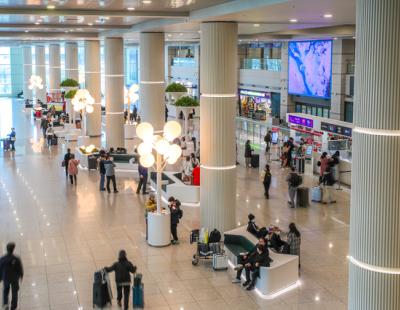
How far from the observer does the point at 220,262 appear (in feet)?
45.0

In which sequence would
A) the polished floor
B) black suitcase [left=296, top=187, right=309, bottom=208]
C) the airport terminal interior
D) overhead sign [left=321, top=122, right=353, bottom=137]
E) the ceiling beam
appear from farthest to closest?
overhead sign [left=321, top=122, right=353, bottom=137] → black suitcase [left=296, top=187, right=309, bottom=208] → the ceiling beam → the polished floor → the airport terminal interior

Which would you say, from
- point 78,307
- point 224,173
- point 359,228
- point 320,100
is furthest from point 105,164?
point 320,100

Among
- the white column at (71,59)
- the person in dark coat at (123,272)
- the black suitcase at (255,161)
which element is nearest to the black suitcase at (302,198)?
the black suitcase at (255,161)

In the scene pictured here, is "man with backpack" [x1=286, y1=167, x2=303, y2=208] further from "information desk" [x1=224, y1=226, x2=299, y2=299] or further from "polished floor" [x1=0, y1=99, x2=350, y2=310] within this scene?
"information desk" [x1=224, y1=226, x2=299, y2=299]

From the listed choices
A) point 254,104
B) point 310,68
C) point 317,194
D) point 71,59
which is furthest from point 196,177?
point 71,59

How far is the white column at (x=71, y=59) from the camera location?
4628 centimetres

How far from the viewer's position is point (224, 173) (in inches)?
635

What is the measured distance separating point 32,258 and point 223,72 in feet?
21.2

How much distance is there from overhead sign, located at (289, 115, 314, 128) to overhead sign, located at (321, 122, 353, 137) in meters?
1.10

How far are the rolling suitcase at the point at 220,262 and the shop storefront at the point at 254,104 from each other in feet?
102

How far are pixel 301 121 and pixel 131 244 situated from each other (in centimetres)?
1733

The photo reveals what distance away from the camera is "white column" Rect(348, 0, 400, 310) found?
311 inches

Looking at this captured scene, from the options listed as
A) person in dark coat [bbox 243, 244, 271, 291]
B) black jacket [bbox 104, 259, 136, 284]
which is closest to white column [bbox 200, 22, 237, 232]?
person in dark coat [bbox 243, 244, 271, 291]

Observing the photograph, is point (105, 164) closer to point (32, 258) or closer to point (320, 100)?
point (32, 258)
